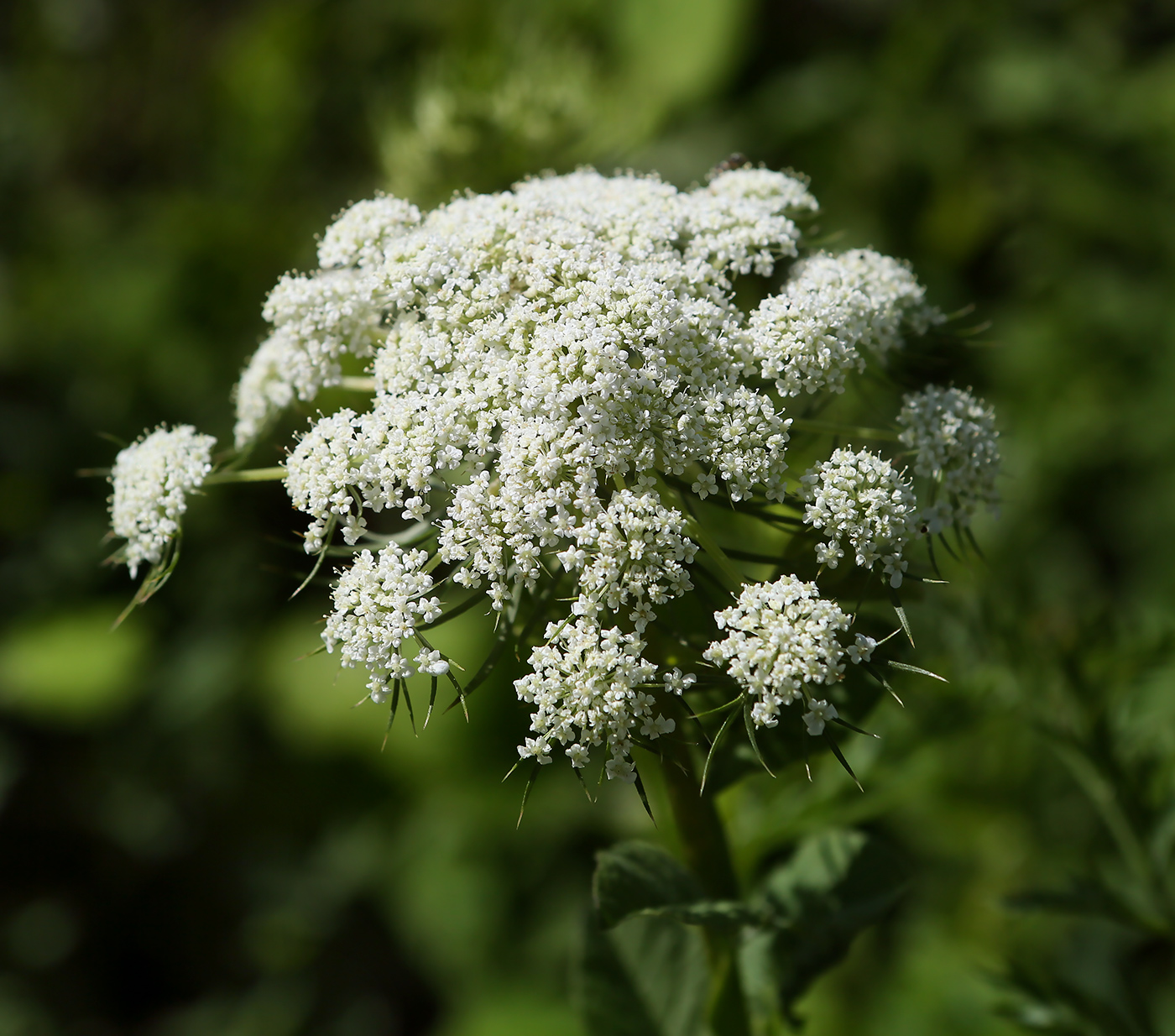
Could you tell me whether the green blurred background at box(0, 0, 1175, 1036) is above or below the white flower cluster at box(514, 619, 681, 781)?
above

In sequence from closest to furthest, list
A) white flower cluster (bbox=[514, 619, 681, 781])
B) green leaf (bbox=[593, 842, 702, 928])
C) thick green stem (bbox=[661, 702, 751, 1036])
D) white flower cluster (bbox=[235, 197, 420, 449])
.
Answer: white flower cluster (bbox=[514, 619, 681, 781]) < green leaf (bbox=[593, 842, 702, 928]) < thick green stem (bbox=[661, 702, 751, 1036]) < white flower cluster (bbox=[235, 197, 420, 449])

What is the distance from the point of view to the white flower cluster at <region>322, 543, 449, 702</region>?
147 cm

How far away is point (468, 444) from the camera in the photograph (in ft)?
5.15

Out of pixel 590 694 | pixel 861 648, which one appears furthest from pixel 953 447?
pixel 590 694

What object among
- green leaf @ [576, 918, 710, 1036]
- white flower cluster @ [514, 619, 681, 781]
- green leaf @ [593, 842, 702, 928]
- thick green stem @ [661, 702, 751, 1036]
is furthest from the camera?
green leaf @ [576, 918, 710, 1036]

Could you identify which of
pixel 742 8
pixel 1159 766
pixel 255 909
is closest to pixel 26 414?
pixel 255 909

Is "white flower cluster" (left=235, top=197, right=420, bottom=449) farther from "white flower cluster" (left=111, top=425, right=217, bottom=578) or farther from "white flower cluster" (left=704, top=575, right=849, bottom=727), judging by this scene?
"white flower cluster" (left=704, top=575, right=849, bottom=727)

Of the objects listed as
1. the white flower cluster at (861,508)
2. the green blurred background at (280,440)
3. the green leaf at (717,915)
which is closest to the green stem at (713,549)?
the white flower cluster at (861,508)

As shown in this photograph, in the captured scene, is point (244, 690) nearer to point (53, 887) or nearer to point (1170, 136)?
point (53, 887)

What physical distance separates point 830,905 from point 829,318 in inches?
42.2

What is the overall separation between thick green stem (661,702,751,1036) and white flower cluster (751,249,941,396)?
2.25 feet

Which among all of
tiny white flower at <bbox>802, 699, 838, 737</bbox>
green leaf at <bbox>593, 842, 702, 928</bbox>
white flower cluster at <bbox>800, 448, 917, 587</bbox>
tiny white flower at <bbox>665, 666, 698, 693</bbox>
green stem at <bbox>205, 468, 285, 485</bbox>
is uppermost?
green stem at <bbox>205, 468, 285, 485</bbox>

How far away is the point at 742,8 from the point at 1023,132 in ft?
4.95

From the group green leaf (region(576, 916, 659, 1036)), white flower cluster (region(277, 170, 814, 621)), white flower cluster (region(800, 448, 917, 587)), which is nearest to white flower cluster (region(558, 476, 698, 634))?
white flower cluster (region(277, 170, 814, 621))
